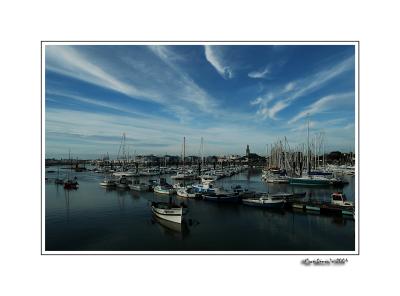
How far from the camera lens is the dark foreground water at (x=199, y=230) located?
7988mm

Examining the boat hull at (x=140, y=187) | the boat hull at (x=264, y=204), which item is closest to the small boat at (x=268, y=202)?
the boat hull at (x=264, y=204)

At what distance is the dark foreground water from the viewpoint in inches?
314

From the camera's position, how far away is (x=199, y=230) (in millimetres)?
9602

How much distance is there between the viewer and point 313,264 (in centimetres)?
542

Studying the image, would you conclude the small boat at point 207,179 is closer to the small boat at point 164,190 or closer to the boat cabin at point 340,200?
the small boat at point 164,190

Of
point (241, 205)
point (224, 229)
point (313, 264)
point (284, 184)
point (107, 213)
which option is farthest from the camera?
point (284, 184)

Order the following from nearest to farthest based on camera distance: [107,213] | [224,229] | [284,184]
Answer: [224,229] < [107,213] < [284,184]

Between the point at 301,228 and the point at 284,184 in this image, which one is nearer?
the point at 301,228

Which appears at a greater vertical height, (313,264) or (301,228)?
(313,264)

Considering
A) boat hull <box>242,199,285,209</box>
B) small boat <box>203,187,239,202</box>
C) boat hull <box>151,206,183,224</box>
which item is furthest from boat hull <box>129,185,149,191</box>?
boat hull <box>151,206,183,224</box>

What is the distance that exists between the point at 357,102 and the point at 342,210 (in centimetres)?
801

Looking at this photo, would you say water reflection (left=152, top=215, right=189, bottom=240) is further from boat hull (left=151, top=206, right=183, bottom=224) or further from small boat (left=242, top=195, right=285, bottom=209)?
small boat (left=242, top=195, right=285, bottom=209)
